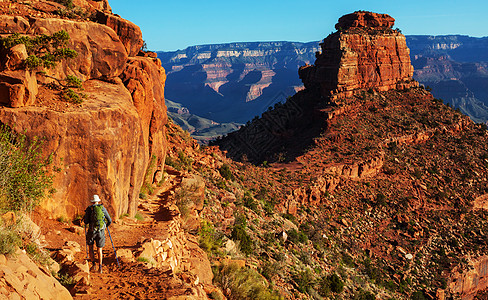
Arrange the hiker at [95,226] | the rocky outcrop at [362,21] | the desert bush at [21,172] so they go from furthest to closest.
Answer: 1. the rocky outcrop at [362,21]
2. the hiker at [95,226]
3. the desert bush at [21,172]

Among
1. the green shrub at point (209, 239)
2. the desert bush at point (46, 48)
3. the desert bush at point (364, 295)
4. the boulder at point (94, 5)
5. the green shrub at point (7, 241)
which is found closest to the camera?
the green shrub at point (7, 241)

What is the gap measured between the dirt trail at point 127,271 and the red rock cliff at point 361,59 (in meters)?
48.4

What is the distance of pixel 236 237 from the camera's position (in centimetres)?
2305

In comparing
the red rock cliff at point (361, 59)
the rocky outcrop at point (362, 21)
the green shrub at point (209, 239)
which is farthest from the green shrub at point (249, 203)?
the rocky outcrop at point (362, 21)

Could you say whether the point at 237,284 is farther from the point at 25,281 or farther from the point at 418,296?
the point at 418,296

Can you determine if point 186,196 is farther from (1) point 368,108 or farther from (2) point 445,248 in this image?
(1) point 368,108

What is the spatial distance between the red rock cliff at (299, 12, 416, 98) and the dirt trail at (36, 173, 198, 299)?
4836 cm

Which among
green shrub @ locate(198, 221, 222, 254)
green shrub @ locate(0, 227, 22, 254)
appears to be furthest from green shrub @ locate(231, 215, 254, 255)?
green shrub @ locate(0, 227, 22, 254)

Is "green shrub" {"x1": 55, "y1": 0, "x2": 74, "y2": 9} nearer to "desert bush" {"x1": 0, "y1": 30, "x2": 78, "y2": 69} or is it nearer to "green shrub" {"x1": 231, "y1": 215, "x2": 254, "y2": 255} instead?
"desert bush" {"x1": 0, "y1": 30, "x2": 78, "y2": 69}

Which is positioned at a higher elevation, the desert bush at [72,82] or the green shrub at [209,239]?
the desert bush at [72,82]

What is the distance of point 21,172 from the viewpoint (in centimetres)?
1201

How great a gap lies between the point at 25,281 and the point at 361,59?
201 ft

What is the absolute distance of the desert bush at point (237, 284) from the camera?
48.6 ft

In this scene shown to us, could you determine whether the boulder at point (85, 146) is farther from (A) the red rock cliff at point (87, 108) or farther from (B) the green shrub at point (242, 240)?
(B) the green shrub at point (242, 240)
